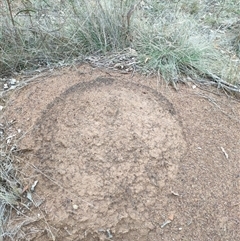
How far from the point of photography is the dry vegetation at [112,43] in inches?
96.6

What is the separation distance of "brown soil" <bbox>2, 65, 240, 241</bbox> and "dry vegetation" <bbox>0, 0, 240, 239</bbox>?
0.29 metres

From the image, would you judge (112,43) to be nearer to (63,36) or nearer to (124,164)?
(63,36)

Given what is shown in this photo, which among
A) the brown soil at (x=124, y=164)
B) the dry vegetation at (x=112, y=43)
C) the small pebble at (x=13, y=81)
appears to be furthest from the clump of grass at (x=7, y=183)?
the dry vegetation at (x=112, y=43)

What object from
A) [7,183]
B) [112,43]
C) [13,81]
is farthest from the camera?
[112,43]

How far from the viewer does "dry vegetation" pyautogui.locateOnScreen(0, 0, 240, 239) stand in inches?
96.6

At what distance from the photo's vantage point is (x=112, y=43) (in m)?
2.57

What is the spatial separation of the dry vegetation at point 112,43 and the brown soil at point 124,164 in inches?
11.6

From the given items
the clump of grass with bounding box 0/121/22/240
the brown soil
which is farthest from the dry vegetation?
the clump of grass with bounding box 0/121/22/240

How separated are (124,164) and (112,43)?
39.3 inches

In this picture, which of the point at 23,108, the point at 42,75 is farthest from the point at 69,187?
the point at 42,75

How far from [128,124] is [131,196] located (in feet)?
1.23

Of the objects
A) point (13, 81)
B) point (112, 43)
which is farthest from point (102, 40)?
point (13, 81)

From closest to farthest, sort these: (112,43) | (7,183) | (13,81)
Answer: (7,183) < (13,81) < (112,43)

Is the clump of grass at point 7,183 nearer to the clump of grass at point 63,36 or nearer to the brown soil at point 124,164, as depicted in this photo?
the brown soil at point 124,164
